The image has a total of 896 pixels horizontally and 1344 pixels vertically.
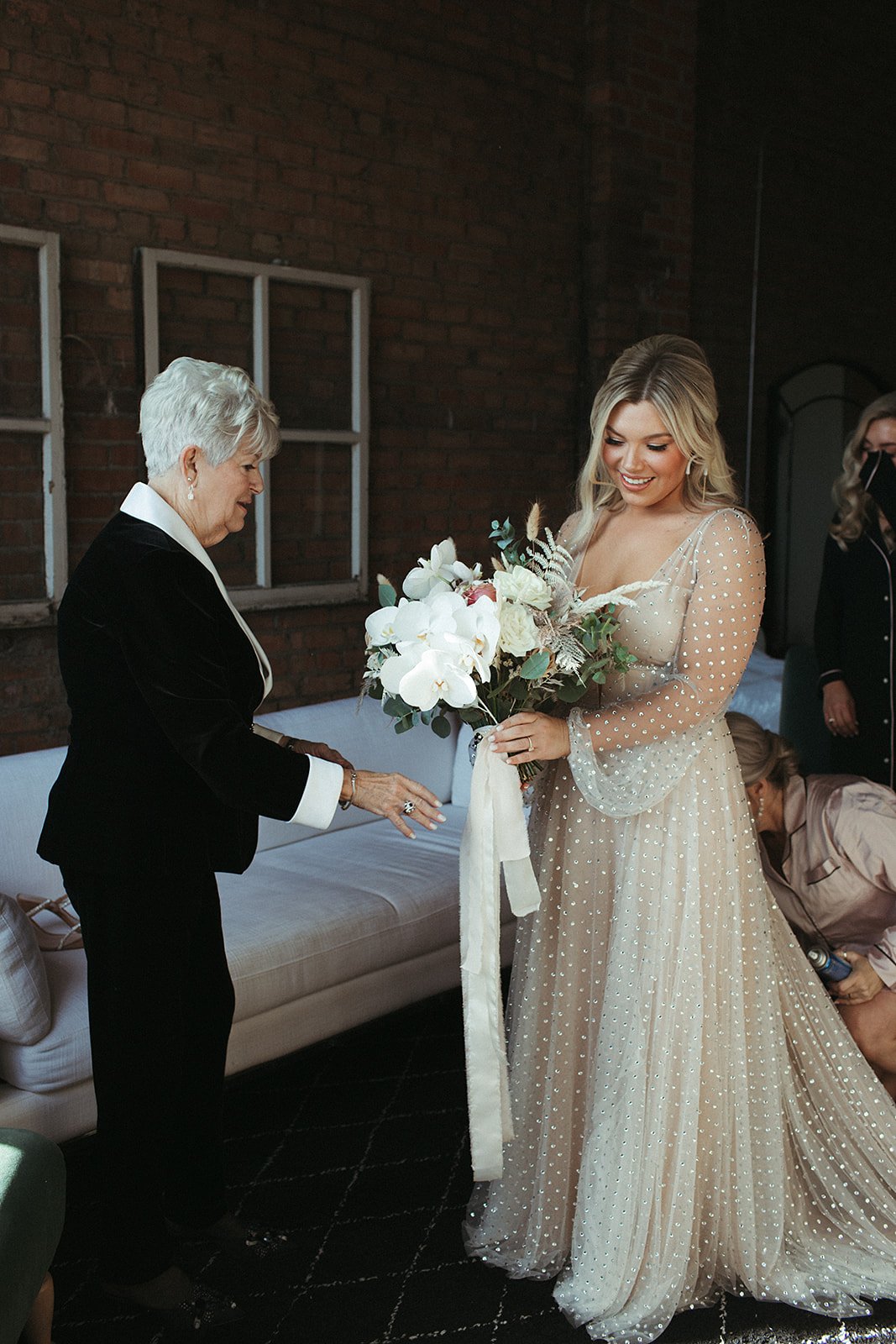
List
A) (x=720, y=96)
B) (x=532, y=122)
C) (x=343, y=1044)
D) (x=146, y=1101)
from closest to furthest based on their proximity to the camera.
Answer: (x=146, y=1101) < (x=343, y=1044) < (x=532, y=122) < (x=720, y=96)

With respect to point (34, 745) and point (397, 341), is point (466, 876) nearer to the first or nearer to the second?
point (34, 745)

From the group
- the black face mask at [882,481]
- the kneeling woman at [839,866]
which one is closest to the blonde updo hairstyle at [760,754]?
the kneeling woman at [839,866]

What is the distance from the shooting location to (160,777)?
2213 millimetres

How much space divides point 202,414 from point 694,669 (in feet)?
3.26

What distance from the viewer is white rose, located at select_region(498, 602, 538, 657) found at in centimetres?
211

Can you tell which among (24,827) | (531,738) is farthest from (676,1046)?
(24,827)

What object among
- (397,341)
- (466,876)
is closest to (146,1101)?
(466,876)

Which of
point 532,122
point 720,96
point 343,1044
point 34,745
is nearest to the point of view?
point 343,1044

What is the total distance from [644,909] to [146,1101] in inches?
38.7

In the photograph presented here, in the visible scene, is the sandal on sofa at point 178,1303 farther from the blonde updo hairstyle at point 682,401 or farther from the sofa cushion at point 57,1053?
the blonde updo hairstyle at point 682,401

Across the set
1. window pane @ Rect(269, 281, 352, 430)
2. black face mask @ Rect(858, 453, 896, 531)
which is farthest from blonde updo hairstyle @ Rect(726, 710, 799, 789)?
window pane @ Rect(269, 281, 352, 430)

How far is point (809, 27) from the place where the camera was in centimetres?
699

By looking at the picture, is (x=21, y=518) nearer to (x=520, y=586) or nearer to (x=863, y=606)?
(x=520, y=586)

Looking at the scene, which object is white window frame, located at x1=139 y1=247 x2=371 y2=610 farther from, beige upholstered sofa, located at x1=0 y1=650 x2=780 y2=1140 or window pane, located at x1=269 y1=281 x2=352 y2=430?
beige upholstered sofa, located at x1=0 y1=650 x2=780 y2=1140
